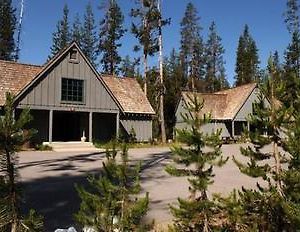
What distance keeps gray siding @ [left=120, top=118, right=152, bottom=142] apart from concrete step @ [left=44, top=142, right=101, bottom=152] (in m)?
5.25

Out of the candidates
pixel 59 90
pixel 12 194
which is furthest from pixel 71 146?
pixel 12 194

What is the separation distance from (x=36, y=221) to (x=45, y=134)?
92.6 ft

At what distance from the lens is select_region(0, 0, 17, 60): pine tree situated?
68338 mm

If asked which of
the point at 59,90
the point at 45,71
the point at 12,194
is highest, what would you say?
the point at 45,71

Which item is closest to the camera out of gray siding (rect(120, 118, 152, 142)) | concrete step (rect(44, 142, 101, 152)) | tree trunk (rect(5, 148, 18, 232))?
tree trunk (rect(5, 148, 18, 232))

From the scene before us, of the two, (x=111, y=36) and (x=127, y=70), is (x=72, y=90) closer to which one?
(x=111, y=36)

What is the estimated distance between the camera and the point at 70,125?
114 feet

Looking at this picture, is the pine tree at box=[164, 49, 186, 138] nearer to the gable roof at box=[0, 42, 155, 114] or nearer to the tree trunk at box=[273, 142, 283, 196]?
the gable roof at box=[0, 42, 155, 114]

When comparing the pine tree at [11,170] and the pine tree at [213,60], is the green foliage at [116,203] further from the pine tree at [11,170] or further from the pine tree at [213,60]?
the pine tree at [213,60]

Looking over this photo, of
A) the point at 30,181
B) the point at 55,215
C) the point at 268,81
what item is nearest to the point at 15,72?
the point at 30,181

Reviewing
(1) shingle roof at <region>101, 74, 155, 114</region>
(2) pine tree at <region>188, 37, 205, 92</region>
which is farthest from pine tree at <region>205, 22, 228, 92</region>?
(1) shingle roof at <region>101, 74, 155, 114</region>

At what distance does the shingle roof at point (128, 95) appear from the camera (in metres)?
36.6

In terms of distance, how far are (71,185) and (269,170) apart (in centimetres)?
787

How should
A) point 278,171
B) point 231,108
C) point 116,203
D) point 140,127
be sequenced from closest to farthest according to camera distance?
point 116,203 < point 278,171 < point 140,127 < point 231,108
